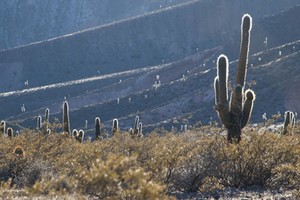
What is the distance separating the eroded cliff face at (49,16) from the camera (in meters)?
154

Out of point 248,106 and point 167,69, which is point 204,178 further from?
point 167,69

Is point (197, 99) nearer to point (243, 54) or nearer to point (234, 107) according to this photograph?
point (243, 54)

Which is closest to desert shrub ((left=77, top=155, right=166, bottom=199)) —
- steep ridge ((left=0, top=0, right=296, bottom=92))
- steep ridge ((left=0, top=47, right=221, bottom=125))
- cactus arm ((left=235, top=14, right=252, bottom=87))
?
cactus arm ((left=235, top=14, right=252, bottom=87))

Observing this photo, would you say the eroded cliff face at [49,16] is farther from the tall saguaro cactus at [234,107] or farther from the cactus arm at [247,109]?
the cactus arm at [247,109]

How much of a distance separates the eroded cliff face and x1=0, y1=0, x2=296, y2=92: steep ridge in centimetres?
4221

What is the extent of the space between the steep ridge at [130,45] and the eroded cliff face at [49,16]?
42.2m

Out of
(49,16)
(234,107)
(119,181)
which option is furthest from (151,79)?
(119,181)

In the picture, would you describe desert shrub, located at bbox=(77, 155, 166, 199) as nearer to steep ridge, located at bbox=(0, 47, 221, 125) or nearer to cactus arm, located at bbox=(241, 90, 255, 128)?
cactus arm, located at bbox=(241, 90, 255, 128)

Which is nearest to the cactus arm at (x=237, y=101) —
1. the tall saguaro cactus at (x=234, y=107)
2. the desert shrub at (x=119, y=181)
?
the tall saguaro cactus at (x=234, y=107)

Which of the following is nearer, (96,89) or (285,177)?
(285,177)

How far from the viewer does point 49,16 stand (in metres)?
156

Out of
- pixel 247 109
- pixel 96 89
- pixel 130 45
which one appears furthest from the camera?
pixel 130 45

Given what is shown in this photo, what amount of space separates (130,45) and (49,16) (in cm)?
5228

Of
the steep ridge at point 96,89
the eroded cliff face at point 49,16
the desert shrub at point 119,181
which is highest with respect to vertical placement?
the eroded cliff face at point 49,16
